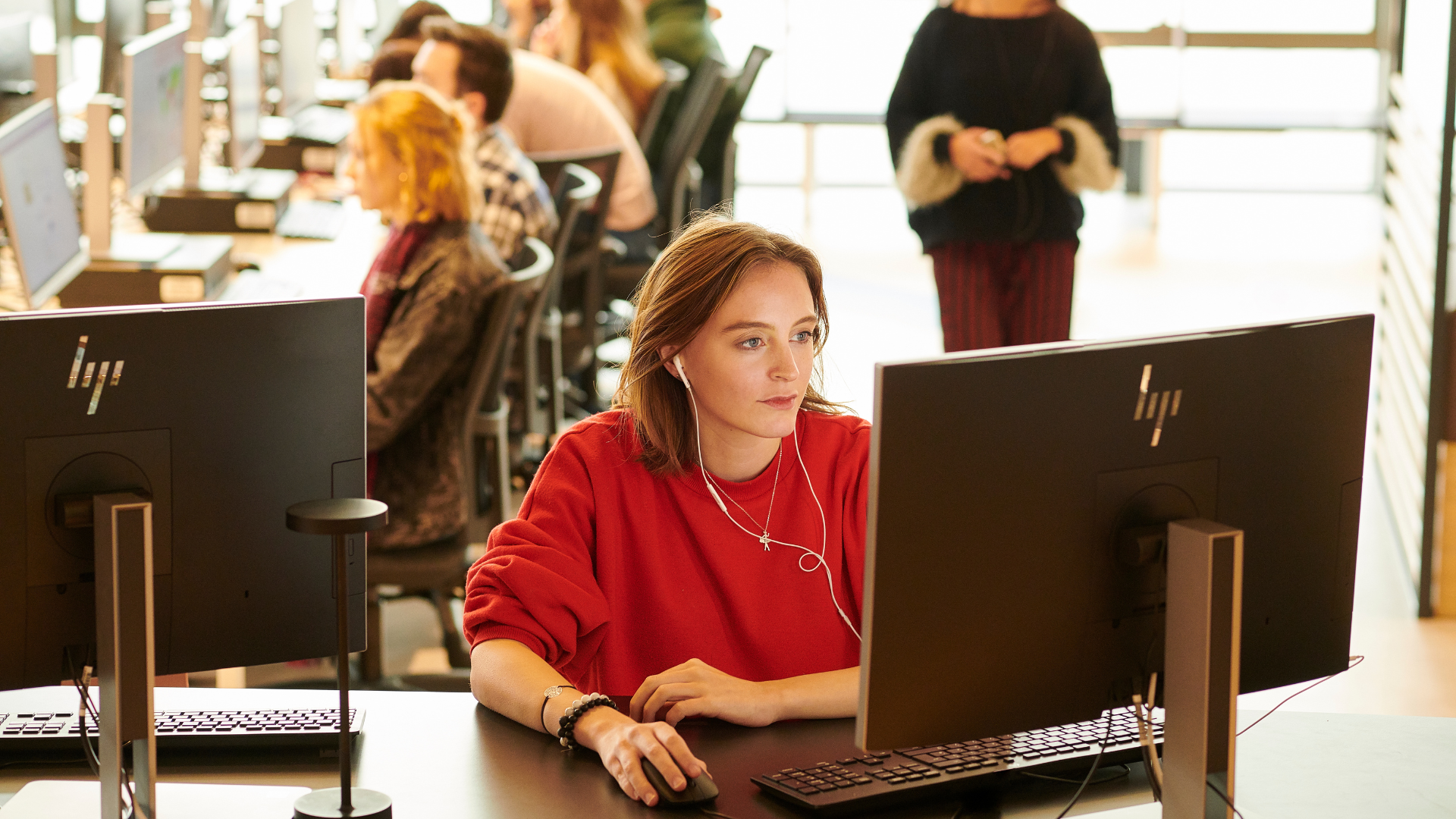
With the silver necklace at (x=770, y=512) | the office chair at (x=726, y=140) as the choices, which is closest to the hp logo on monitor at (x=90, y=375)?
the silver necklace at (x=770, y=512)

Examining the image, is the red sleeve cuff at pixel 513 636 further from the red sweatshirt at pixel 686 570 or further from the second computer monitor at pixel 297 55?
the second computer monitor at pixel 297 55

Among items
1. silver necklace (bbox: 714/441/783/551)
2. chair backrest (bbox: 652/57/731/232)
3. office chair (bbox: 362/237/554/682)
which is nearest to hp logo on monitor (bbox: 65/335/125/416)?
silver necklace (bbox: 714/441/783/551)

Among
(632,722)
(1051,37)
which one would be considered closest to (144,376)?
(632,722)

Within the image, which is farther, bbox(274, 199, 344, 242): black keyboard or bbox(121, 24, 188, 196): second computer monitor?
bbox(274, 199, 344, 242): black keyboard

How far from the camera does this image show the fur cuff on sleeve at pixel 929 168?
320 centimetres

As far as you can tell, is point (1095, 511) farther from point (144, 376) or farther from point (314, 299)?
point (144, 376)

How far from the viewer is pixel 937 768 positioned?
4.26 ft

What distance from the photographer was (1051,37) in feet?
10.5

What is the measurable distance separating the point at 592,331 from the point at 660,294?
2317 mm

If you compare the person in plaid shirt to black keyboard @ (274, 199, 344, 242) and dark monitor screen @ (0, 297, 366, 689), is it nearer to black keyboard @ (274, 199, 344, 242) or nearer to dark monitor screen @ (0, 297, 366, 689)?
black keyboard @ (274, 199, 344, 242)

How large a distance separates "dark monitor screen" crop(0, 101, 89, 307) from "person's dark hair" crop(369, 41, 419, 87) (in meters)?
0.81

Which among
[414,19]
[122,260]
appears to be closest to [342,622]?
[122,260]

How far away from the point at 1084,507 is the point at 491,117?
269 centimetres

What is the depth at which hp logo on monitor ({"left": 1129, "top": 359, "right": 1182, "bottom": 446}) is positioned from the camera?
3.74ft
